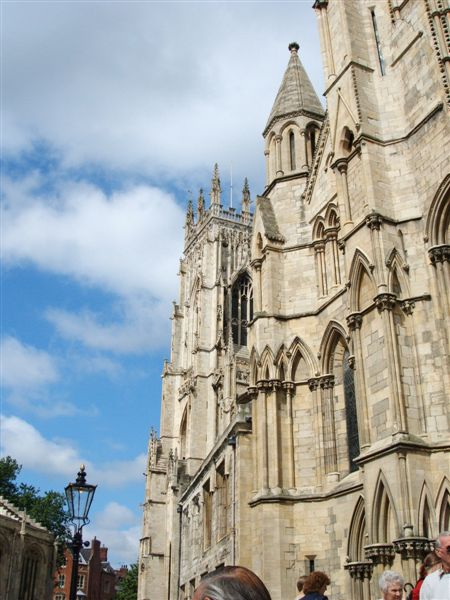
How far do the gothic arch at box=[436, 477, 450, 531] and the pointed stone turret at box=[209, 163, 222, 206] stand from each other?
60.5m

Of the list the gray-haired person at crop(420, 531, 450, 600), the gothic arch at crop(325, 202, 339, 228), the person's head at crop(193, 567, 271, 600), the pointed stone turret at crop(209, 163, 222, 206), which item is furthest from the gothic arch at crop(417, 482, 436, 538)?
the pointed stone turret at crop(209, 163, 222, 206)

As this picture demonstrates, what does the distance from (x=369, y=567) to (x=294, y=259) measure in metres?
8.48

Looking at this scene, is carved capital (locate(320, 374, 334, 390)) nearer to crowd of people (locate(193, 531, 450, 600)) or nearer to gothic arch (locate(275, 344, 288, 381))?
gothic arch (locate(275, 344, 288, 381))

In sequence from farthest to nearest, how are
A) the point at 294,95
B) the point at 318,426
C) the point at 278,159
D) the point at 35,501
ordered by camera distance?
1. the point at 35,501
2. the point at 294,95
3. the point at 278,159
4. the point at 318,426

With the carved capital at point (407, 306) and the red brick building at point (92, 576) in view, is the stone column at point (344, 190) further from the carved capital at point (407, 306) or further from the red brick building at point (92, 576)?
the red brick building at point (92, 576)

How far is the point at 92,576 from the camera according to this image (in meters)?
87.3

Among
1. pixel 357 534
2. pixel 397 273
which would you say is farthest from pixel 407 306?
pixel 357 534

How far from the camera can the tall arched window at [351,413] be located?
51.6ft

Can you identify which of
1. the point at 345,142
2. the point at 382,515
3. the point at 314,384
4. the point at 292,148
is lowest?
the point at 382,515

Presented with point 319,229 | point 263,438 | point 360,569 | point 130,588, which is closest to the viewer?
point 360,569

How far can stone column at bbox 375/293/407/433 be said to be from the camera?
484 inches

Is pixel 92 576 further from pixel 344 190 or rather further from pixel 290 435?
pixel 344 190

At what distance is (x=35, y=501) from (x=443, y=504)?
4878cm

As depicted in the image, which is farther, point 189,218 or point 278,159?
point 189,218
